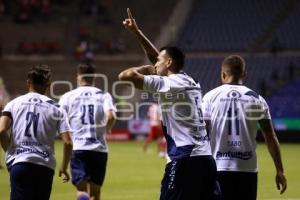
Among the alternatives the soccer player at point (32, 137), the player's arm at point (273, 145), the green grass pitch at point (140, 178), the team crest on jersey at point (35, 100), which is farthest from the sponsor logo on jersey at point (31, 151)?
the green grass pitch at point (140, 178)

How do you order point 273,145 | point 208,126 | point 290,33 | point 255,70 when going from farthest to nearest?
point 290,33, point 255,70, point 208,126, point 273,145

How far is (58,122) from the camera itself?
26.8 ft

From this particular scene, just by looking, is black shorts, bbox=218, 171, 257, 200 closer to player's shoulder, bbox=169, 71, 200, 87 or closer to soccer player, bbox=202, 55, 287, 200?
soccer player, bbox=202, 55, 287, 200

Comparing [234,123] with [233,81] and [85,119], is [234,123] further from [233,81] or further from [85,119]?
[85,119]

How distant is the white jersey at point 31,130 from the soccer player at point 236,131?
5.67ft

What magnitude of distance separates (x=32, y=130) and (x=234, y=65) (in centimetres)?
228

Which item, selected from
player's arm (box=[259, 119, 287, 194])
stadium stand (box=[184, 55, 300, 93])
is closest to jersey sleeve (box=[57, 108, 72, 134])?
player's arm (box=[259, 119, 287, 194])

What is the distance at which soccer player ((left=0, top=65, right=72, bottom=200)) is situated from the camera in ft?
25.5

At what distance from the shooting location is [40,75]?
311 inches

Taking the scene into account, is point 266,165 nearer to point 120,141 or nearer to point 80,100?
point 80,100

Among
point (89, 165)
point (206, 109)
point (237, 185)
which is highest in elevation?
point (206, 109)

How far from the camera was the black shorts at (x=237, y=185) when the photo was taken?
7703 mm

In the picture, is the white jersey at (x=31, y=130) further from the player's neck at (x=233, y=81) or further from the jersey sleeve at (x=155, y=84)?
Answer: the player's neck at (x=233, y=81)

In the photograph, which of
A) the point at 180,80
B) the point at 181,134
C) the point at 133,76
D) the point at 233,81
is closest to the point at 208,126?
the point at 233,81
